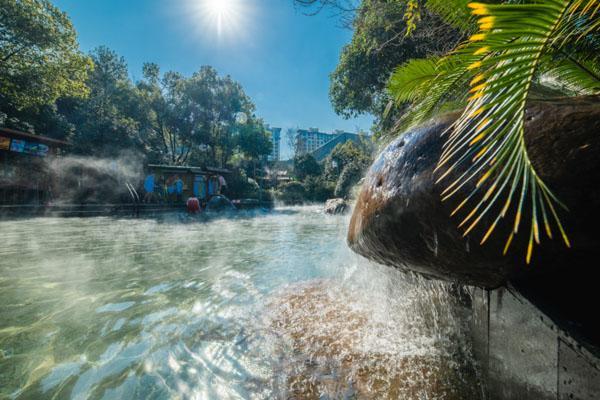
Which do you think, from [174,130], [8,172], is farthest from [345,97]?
[174,130]

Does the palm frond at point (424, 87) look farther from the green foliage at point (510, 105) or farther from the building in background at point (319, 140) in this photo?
the building in background at point (319, 140)

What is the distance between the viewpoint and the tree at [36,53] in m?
14.9

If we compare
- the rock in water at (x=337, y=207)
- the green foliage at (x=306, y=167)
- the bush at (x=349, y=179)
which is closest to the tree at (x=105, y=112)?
the rock in water at (x=337, y=207)

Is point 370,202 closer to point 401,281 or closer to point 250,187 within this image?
point 401,281

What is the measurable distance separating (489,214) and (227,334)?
2.61 meters

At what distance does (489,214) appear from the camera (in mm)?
1551

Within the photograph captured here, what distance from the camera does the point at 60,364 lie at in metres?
2.37

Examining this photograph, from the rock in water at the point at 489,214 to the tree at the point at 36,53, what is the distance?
2159cm

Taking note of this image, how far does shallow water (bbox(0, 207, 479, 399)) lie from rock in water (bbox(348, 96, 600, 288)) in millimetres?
862

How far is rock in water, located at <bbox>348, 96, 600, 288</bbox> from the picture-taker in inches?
52.1

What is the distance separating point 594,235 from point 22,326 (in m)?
4.84

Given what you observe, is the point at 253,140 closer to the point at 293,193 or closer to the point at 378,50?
the point at 293,193

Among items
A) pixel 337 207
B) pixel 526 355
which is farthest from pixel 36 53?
pixel 526 355

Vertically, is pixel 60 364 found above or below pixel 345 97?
below
